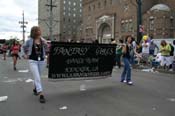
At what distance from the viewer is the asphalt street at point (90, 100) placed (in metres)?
7.89

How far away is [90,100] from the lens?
9.28 metres

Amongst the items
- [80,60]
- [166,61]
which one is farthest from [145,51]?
[80,60]

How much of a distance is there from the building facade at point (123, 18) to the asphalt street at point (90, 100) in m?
43.2

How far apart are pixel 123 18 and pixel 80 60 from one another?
7174 centimetres

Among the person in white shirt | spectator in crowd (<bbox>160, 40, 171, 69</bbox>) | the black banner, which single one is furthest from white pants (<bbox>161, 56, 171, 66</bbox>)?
the black banner

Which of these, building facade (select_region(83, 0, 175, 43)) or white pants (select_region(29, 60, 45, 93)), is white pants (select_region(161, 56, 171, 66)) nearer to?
white pants (select_region(29, 60, 45, 93))

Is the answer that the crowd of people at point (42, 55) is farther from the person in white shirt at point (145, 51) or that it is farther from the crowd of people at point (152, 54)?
the person in white shirt at point (145, 51)

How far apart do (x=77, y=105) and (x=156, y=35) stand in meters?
61.3

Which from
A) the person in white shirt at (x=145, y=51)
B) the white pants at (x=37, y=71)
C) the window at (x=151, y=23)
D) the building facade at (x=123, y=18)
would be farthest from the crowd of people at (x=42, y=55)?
the window at (x=151, y=23)

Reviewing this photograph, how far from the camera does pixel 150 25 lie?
233 feet

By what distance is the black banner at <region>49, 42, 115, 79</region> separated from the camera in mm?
10367

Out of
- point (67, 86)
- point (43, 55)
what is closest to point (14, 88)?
point (67, 86)

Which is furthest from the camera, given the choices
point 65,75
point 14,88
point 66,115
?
point 14,88

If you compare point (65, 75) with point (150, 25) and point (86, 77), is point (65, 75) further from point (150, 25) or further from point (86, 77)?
point (150, 25)
